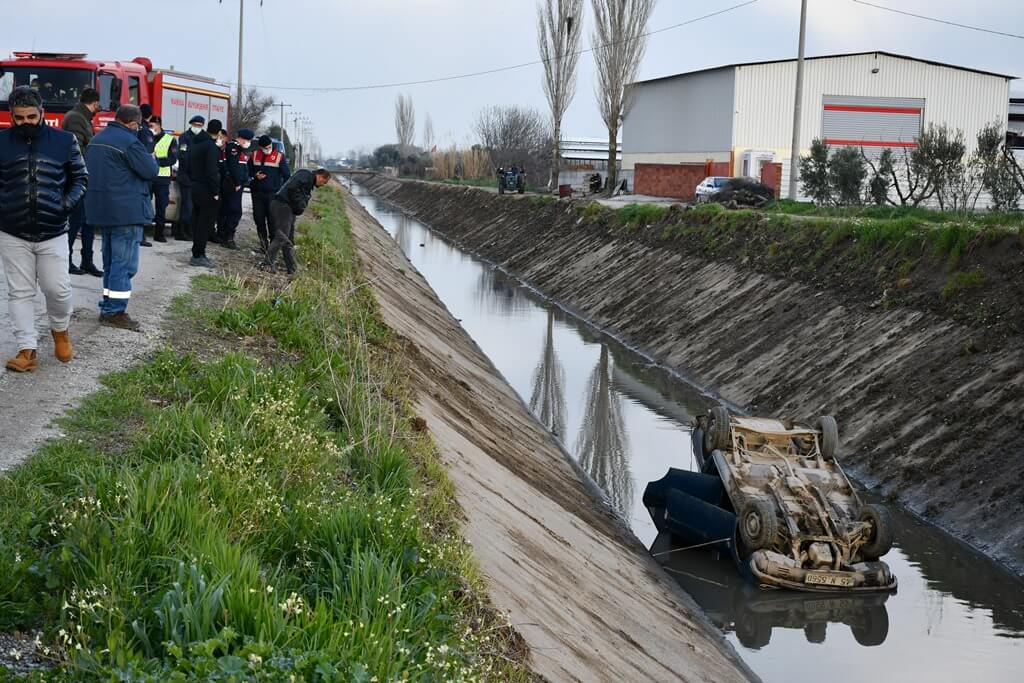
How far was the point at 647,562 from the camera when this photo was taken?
1349cm

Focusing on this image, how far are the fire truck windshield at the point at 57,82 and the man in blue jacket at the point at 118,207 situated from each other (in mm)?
14829

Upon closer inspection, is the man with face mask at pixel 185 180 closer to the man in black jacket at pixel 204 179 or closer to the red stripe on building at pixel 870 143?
the man in black jacket at pixel 204 179

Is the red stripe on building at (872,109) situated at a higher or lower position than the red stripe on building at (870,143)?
higher

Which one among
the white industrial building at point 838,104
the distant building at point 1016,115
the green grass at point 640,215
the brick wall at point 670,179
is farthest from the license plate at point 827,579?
the distant building at point 1016,115

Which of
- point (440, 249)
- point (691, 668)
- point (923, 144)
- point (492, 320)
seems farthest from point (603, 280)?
point (691, 668)

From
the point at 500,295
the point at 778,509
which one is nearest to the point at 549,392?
the point at 778,509

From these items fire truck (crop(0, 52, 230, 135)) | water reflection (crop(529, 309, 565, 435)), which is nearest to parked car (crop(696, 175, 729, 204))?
water reflection (crop(529, 309, 565, 435))

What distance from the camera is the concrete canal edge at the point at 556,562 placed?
309 inches

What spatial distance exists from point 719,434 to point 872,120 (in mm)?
49211

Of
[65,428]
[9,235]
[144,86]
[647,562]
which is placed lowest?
[647,562]

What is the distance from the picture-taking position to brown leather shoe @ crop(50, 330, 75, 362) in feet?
30.7

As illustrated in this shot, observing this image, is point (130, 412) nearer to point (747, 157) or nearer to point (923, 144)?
point (923, 144)

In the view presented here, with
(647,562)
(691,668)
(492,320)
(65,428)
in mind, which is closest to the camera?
(65,428)

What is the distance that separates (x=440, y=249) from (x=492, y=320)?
2567 cm
